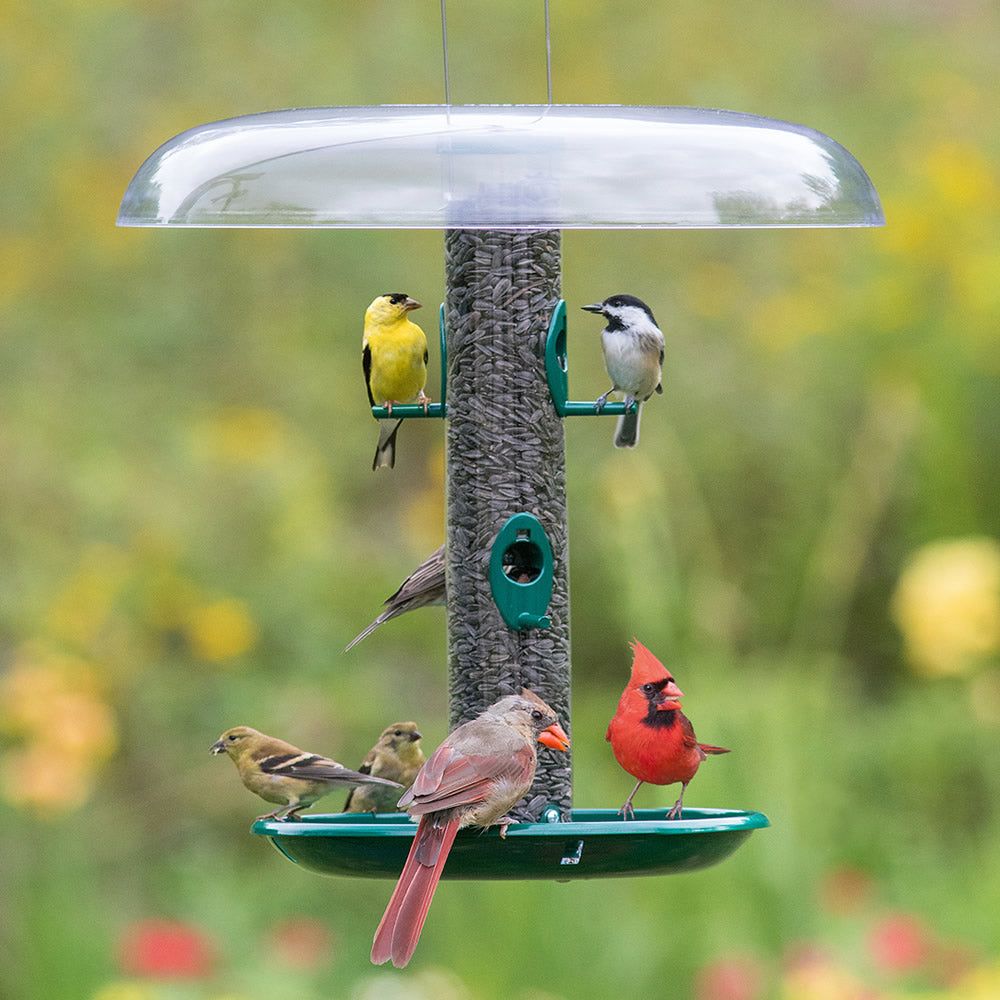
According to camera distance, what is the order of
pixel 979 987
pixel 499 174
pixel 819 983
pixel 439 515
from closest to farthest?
1. pixel 499 174
2. pixel 979 987
3. pixel 819 983
4. pixel 439 515

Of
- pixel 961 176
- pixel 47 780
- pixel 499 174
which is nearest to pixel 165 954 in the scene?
pixel 47 780

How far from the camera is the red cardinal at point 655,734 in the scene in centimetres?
391

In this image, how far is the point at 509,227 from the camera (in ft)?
10.3

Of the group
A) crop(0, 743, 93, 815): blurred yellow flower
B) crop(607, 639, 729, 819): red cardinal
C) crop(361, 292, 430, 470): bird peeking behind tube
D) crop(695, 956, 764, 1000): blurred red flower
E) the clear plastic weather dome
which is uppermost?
the clear plastic weather dome

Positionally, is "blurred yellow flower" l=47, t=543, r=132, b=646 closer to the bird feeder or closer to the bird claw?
the bird feeder

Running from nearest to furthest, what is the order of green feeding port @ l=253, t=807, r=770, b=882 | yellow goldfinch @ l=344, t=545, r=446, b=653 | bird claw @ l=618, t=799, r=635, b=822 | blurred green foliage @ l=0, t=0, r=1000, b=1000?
1. green feeding port @ l=253, t=807, r=770, b=882
2. bird claw @ l=618, t=799, r=635, b=822
3. yellow goldfinch @ l=344, t=545, r=446, b=653
4. blurred green foliage @ l=0, t=0, r=1000, b=1000

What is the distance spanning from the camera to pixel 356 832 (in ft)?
11.6

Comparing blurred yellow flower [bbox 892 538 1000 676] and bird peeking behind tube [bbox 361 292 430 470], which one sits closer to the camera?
bird peeking behind tube [bbox 361 292 430 470]

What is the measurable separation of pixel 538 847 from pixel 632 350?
4.61ft

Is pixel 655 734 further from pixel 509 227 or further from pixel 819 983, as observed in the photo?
Result: pixel 819 983

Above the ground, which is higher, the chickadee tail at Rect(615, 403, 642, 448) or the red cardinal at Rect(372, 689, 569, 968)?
the chickadee tail at Rect(615, 403, 642, 448)

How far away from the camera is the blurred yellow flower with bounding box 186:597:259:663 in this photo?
7777 mm

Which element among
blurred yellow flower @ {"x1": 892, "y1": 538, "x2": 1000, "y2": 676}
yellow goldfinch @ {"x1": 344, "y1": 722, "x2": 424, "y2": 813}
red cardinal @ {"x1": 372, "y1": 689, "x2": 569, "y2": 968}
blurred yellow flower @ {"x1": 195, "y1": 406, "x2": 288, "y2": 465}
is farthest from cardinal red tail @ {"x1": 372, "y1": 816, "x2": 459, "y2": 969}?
blurred yellow flower @ {"x1": 195, "y1": 406, "x2": 288, "y2": 465}

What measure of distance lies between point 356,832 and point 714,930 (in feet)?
10.3
